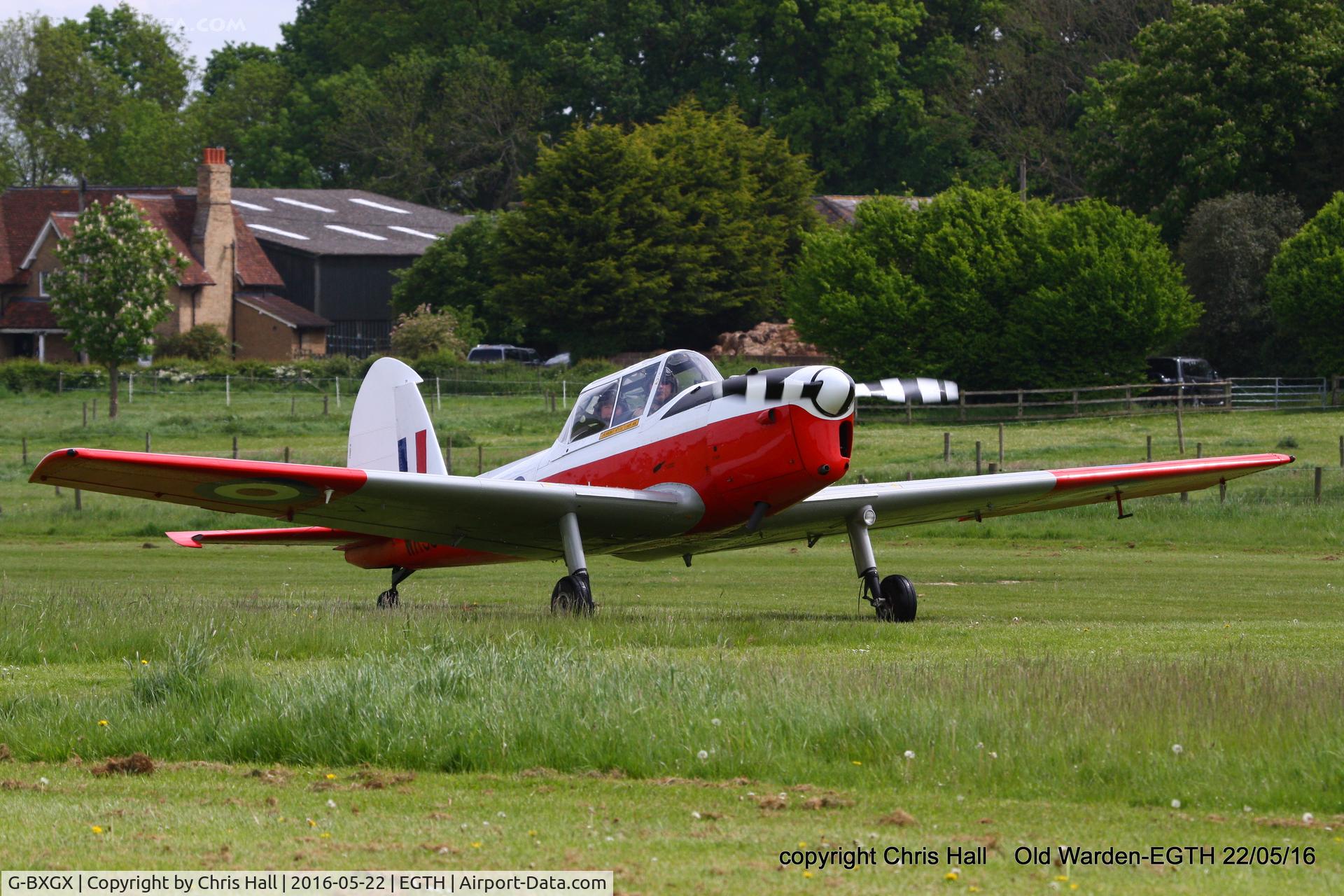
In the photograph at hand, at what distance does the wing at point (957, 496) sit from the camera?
1573 cm

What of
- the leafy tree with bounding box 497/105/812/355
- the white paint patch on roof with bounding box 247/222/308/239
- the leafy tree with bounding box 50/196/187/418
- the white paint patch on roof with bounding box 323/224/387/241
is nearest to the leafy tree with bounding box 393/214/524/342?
the leafy tree with bounding box 497/105/812/355

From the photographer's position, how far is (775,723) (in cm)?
863

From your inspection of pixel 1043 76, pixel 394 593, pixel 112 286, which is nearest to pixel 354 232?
pixel 112 286

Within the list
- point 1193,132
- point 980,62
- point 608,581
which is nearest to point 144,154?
point 980,62

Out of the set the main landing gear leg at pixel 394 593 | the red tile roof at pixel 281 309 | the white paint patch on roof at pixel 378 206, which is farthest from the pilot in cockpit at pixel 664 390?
the white paint patch on roof at pixel 378 206

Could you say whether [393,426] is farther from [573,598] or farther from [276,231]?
[276,231]

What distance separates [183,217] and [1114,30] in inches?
1937

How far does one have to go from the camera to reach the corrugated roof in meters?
80.8

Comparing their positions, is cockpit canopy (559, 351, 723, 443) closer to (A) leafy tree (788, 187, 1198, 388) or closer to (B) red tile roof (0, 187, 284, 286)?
(A) leafy tree (788, 187, 1198, 388)

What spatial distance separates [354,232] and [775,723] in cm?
7848

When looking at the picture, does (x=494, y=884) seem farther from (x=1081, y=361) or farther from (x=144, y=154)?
(x=144, y=154)

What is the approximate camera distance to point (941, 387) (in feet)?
46.6

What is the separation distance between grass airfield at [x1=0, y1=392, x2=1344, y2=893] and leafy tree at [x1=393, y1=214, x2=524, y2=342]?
181 ft

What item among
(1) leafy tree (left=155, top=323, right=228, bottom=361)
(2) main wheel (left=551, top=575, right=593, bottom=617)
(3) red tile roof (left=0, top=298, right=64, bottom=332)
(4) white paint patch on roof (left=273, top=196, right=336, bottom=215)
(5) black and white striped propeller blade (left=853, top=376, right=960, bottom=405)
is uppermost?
(4) white paint patch on roof (left=273, top=196, right=336, bottom=215)
